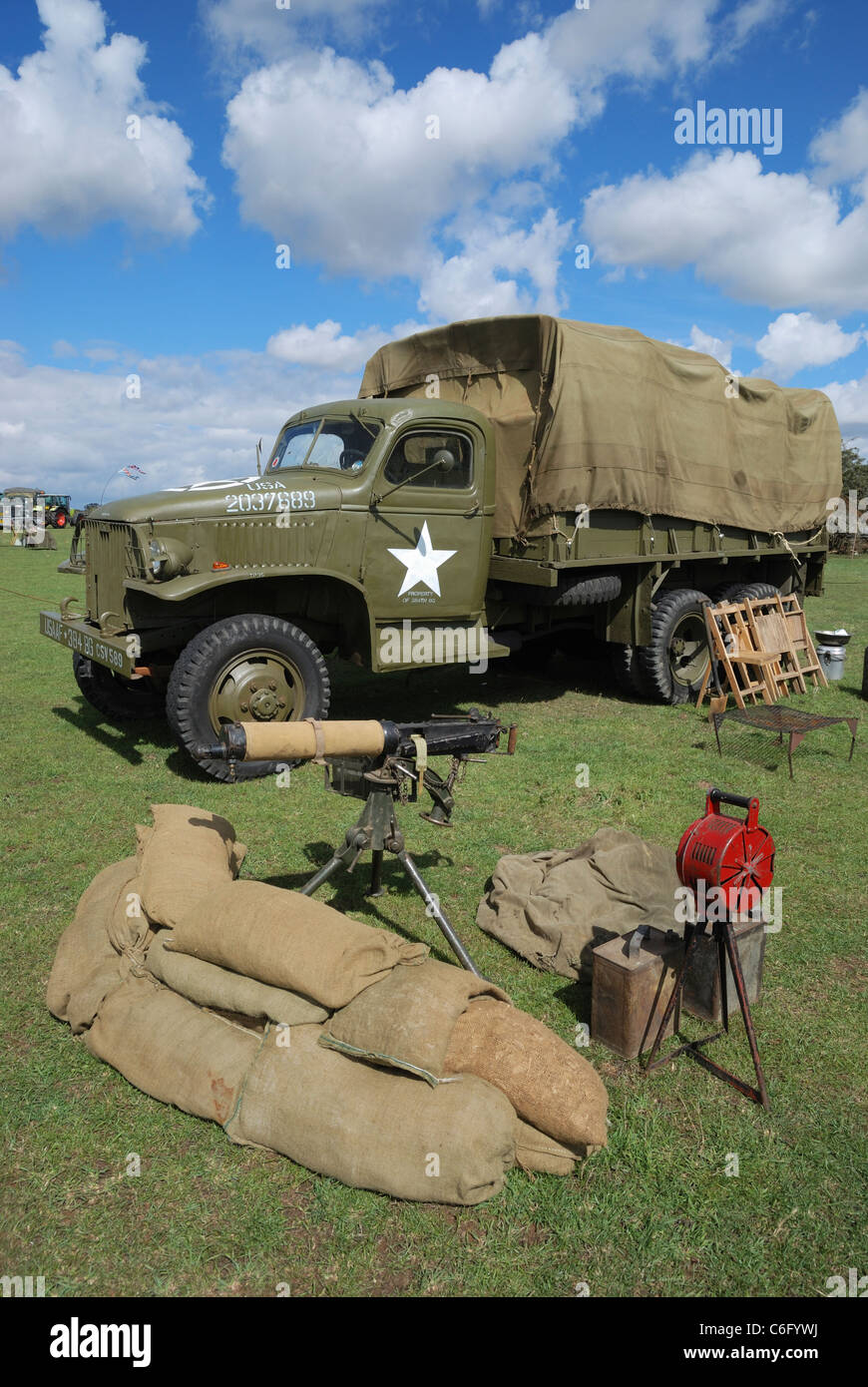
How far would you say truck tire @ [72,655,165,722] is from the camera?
7270mm

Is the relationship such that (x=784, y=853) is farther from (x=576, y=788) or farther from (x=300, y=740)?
(x=300, y=740)

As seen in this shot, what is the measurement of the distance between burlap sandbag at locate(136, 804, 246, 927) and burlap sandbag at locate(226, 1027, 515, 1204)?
844 millimetres

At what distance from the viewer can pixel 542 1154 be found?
2.70 metres

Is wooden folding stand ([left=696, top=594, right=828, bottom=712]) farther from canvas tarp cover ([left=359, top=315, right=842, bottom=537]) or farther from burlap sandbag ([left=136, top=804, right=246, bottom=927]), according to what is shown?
burlap sandbag ([left=136, top=804, right=246, bottom=927])

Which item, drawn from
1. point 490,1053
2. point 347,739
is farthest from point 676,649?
point 490,1053

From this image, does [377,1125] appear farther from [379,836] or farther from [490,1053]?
[379,836]

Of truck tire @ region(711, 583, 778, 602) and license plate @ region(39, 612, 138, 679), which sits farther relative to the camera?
truck tire @ region(711, 583, 778, 602)

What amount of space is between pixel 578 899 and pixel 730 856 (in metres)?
1.07

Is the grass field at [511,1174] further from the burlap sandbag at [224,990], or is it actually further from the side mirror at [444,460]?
the side mirror at [444,460]

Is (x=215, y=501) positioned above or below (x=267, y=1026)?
above

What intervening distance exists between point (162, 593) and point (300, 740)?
282 centimetres

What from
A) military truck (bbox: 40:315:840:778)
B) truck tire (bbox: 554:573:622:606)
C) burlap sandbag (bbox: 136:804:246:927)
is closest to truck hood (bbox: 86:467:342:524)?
military truck (bbox: 40:315:840:778)

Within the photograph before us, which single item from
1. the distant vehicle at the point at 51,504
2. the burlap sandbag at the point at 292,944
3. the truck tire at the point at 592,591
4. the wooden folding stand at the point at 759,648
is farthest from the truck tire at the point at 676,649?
the distant vehicle at the point at 51,504

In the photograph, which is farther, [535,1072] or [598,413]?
[598,413]
